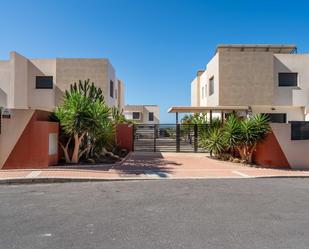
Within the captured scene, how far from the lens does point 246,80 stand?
2403 cm

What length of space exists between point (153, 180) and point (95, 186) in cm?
212

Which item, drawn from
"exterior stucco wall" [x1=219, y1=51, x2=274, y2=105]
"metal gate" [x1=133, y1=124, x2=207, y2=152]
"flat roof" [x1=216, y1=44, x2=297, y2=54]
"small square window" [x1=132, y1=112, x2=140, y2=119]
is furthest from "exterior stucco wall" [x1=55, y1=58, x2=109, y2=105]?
"small square window" [x1=132, y1=112, x2=140, y2=119]

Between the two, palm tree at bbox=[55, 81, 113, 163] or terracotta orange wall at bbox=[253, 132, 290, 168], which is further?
terracotta orange wall at bbox=[253, 132, 290, 168]

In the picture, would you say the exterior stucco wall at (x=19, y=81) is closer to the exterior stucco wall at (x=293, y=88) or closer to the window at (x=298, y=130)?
the exterior stucco wall at (x=293, y=88)

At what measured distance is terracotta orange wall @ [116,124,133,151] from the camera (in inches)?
803

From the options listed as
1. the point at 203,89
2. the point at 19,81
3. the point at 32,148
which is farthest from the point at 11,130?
the point at 203,89

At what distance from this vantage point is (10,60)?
25.5 m

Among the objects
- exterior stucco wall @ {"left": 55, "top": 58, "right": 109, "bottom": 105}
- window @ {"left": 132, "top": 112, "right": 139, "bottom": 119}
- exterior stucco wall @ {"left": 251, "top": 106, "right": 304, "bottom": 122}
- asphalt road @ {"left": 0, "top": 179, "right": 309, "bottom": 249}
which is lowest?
asphalt road @ {"left": 0, "top": 179, "right": 309, "bottom": 249}

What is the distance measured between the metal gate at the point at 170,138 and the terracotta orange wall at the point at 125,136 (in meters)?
1.10

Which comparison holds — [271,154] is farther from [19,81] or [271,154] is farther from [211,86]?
[19,81]

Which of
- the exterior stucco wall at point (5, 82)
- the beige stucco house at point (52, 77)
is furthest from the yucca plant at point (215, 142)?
the exterior stucco wall at point (5, 82)

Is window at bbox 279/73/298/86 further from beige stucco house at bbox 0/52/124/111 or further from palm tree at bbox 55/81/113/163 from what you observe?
palm tree at bbox 55/81/113/163

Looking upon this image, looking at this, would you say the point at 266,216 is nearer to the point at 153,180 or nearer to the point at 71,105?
the point at 153,180

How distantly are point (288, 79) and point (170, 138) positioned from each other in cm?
1134
